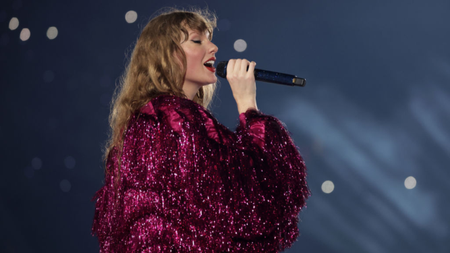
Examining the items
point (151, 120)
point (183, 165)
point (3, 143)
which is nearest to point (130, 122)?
point (151, 120)

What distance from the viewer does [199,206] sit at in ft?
2.68

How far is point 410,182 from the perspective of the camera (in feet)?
6.33

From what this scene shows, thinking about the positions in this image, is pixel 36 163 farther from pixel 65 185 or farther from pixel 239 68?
pixel 239 68

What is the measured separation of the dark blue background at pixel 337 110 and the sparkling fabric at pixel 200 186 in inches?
45.3

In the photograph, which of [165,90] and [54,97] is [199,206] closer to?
[165,90]

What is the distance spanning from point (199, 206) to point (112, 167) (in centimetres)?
26

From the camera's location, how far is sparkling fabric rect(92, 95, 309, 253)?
2.66ft

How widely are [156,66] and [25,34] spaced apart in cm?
178

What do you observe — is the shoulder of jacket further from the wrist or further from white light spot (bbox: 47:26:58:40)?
white light spot (bbox: 47:26:58:40)

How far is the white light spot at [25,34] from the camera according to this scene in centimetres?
246

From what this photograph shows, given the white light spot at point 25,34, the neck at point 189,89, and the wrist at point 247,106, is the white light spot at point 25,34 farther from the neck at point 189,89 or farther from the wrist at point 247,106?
the wrist at point 247,106

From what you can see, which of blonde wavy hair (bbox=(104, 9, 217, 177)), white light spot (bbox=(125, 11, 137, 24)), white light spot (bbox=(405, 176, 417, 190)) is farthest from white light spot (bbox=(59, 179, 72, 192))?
white light spot (bbox=(405, 176, 417, 190))

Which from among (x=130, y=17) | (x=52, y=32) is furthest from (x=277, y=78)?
(x=52, y=32)

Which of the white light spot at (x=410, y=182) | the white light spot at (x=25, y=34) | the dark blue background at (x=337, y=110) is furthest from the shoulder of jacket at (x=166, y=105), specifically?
the white light spot at (x=25, y=34)
